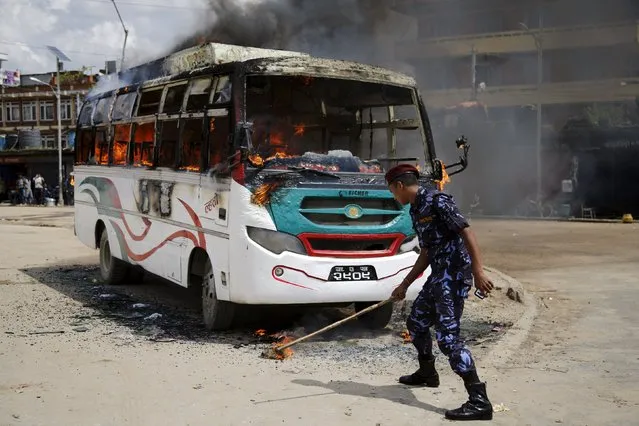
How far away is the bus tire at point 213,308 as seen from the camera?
260 inches

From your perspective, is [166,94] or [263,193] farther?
[166,94]

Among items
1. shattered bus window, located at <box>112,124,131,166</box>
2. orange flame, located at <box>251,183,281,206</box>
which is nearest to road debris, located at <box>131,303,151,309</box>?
shattered bus window, located at <box>112,124,131,166</box>

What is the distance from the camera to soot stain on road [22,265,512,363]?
20.2 feet

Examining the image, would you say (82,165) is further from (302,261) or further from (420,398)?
(420,398)

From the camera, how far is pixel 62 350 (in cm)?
600

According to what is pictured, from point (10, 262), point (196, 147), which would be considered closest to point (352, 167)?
point (196, 147)

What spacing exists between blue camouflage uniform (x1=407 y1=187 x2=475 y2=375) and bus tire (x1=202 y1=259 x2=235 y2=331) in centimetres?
258

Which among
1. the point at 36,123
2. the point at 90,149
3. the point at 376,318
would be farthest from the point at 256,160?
the point at 36,123

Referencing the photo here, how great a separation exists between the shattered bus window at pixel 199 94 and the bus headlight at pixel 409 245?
7.50ft

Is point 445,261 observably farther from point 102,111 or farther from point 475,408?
point 102,111

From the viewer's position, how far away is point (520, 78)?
3547 cm

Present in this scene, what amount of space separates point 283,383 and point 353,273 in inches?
56.7

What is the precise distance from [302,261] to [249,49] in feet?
10.2

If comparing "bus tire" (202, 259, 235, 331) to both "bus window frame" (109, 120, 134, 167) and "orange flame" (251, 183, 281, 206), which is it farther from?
"bus window frame" (109, 120, 134, 167)
